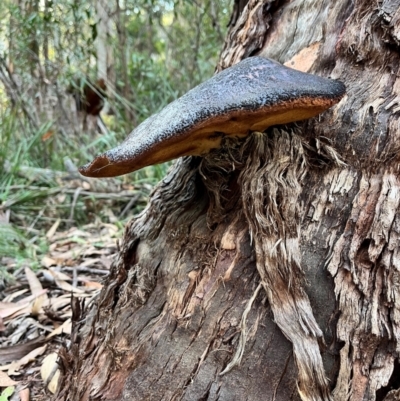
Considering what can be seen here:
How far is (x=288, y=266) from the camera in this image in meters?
0.99

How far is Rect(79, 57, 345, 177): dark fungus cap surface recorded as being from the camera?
0.88 m

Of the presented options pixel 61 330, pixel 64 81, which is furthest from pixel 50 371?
pixel 64 81

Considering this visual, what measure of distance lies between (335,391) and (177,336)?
1.21 feet

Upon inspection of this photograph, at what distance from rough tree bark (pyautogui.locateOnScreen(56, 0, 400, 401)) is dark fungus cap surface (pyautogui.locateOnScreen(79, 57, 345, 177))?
0.38ft

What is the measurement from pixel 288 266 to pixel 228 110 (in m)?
0.36

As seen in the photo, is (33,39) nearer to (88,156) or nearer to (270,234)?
(88,156)

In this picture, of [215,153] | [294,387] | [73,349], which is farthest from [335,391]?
[73,349]

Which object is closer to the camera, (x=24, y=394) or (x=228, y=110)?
(x=228, y=110)

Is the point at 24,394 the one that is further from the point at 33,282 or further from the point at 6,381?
the point at 33,282

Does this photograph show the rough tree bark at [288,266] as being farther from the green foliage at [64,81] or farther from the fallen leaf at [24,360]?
the green foliage at [64,81]

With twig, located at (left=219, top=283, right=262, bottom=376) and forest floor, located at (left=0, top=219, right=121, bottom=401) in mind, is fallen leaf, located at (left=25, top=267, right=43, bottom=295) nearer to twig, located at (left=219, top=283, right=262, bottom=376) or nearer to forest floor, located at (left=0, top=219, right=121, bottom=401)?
forest floor, located at (left=0, top=219, right=121, bottom=401)

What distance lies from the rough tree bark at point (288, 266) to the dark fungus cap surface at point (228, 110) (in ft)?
0.38

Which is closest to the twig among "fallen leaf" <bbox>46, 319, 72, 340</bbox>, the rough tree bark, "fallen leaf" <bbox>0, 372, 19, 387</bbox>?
the rough tree bark

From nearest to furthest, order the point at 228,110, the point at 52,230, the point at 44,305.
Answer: the point at 228,110, the point at 44,305, the point at 52,230
